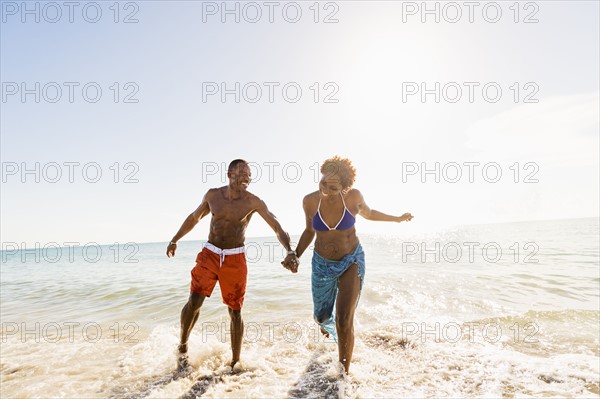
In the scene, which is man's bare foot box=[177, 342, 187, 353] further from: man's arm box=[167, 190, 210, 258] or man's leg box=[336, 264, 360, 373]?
man's leg box=[336, 264, 360, 373]

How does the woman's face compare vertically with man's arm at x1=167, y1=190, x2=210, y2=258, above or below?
above

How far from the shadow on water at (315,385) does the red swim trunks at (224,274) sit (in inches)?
50.1

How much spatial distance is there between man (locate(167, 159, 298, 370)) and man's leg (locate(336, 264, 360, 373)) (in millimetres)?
902

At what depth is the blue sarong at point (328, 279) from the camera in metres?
4.59

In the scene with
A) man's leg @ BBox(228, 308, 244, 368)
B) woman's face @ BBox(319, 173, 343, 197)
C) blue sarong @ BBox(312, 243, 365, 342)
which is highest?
woman's face @ BBox(319, 173, 343, 197)

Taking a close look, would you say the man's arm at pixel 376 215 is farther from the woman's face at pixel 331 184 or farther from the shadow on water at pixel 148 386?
the shadow on water at pixel 148 386

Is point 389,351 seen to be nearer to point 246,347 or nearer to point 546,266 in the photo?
point 246,347

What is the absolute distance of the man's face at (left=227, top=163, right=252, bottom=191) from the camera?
4652mm

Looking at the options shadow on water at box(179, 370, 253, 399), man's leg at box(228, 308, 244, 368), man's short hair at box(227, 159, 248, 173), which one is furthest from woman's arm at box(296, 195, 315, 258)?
shadow on water at box(179, 370, 253, 399)

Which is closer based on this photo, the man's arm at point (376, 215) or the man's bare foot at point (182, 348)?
the man's arm at point (376, 215)

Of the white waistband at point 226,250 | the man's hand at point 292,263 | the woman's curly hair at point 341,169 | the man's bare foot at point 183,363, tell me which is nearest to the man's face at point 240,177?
the white waistband at point 226,250

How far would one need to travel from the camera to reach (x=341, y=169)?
4457 millimetres

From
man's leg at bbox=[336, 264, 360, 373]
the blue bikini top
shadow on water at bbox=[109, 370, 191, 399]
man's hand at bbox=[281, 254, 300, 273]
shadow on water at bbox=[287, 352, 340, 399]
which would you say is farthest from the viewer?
the blue bikini top

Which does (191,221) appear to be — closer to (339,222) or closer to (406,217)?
(339,222)
